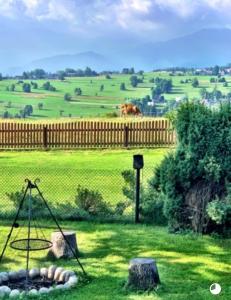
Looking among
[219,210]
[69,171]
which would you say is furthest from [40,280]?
[69,171]

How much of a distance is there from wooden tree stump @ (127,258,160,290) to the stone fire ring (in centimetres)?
86

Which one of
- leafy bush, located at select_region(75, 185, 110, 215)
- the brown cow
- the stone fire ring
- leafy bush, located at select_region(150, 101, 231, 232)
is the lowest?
the stone fire ring

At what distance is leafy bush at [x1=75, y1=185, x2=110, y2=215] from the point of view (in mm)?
13961

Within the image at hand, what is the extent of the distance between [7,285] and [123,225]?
443 cm

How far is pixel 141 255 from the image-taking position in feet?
36.8

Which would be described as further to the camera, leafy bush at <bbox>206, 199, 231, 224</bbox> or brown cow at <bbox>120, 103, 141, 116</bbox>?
brown cow at <bbox>120, 103, 141, 116</bbox>

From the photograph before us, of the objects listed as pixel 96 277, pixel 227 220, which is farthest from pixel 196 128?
pixel 96 277

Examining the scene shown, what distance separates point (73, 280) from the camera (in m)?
9.45

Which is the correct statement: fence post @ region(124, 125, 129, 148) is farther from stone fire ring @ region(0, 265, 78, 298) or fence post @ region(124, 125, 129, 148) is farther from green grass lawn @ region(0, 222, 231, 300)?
stone fire ring @ region(0, 265, 78, 298)

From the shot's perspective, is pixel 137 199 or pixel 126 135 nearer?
pixel 137 199

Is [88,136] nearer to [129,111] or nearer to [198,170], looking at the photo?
[129,111]

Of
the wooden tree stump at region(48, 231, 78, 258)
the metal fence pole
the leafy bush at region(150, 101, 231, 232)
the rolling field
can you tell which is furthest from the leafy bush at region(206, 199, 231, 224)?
the rolling field

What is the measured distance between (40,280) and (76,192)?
22.5ft

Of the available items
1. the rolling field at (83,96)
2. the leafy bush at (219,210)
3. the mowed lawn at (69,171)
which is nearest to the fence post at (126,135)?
the mowed lawn at (69,171)
